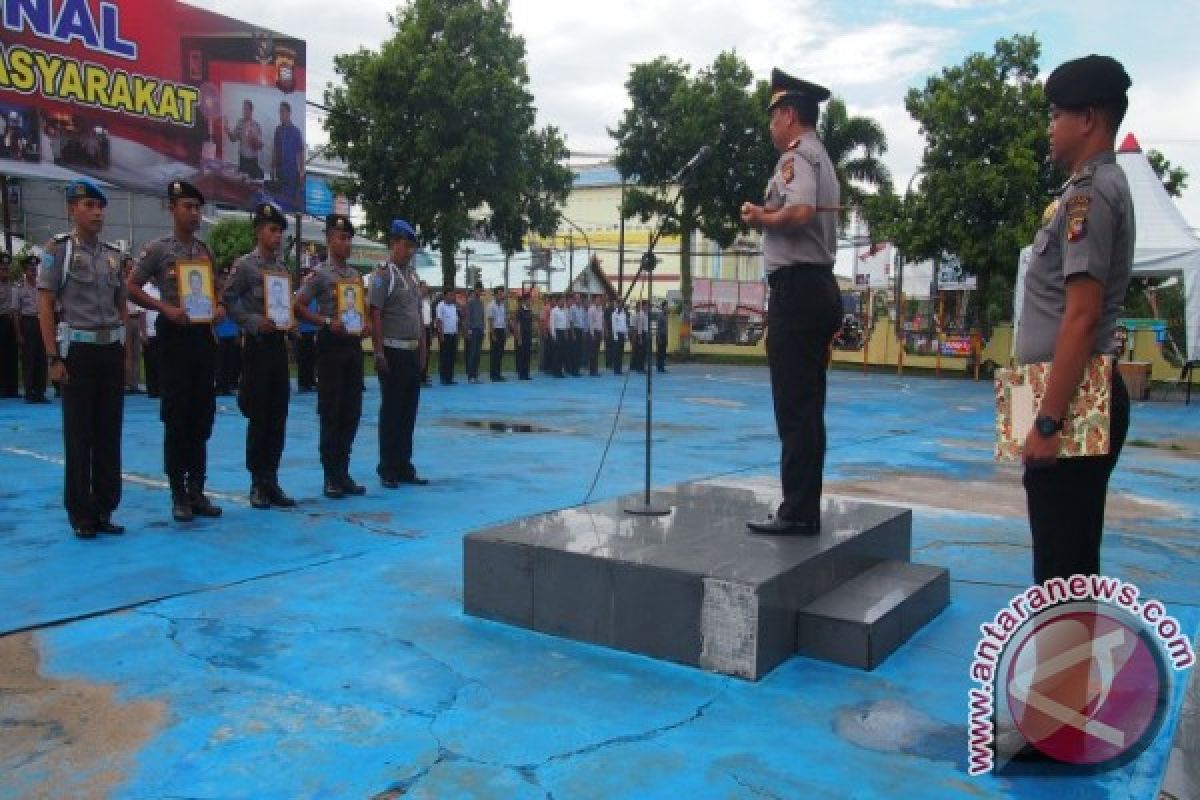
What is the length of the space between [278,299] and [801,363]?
3.55 meters

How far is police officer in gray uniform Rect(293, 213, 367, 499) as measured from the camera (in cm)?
636

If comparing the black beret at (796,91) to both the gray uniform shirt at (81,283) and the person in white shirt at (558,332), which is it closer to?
the gray uniform shirt at (81,283)

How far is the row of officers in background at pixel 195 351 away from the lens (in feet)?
16.5

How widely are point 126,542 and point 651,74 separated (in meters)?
24.4

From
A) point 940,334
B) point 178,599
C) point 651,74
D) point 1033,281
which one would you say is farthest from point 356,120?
point 1033,281

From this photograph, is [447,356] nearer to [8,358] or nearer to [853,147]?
[8,358]

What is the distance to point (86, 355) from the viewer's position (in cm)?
504

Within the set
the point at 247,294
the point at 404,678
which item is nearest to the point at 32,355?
the point at 247,294

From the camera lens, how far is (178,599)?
402cm

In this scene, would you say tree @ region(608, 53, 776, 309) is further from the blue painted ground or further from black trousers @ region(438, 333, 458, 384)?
the blue painted ground

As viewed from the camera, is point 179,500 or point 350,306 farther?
point 350,306

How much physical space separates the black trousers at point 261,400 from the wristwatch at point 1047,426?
4.73m

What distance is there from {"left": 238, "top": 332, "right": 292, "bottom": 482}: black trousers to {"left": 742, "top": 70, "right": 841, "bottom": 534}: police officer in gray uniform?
343 centimetres

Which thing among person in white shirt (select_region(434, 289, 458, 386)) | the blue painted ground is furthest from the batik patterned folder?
person in white shirt (select_region(434, 289, 458, 386))
